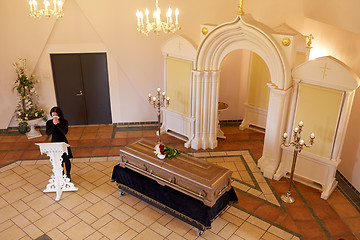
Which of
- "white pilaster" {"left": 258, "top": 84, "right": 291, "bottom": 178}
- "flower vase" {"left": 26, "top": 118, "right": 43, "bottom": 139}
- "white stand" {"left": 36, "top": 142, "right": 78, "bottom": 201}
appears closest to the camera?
"white stand" {"left": 36, "top": 142, "right": 78, "bottom": 201}

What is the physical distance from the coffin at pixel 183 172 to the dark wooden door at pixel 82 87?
4179 mm

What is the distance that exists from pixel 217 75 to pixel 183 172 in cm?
343

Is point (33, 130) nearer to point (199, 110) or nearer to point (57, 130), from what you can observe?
point (57, 130)

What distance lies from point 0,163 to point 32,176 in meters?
1.29

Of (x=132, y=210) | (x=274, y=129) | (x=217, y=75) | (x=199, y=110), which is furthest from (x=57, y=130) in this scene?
(x=274, y=129)

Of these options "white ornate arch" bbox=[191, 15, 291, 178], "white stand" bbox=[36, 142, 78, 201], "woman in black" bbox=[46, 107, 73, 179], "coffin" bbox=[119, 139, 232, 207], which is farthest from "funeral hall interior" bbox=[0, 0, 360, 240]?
"woman in black" bbox=[46, 107, 73, 179]

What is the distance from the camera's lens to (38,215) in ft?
22.2

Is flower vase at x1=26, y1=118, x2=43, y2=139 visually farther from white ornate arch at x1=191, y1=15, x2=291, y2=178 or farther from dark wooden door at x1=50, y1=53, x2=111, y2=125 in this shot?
white ornate arch at x1=191, y1=15, x2=291, y2=178

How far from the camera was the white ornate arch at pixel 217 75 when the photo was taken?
7.24 meters

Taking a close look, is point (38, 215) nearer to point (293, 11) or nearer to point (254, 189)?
point (254, 189)

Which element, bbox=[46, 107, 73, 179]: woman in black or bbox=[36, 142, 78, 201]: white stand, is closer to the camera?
bbox=[36, 142, 78, 201]: white stand

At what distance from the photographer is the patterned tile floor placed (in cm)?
633

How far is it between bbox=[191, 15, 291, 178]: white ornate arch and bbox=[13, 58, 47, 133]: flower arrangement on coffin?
196 inches

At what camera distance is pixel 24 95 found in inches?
393
